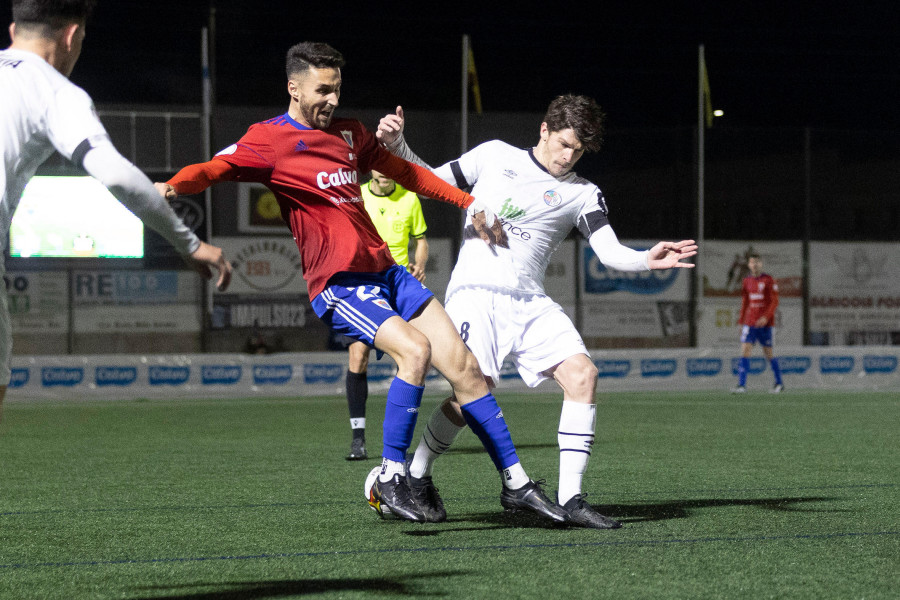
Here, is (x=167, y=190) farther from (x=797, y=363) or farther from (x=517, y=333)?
(x=797, y=363)

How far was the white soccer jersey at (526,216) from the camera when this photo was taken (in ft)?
16.3

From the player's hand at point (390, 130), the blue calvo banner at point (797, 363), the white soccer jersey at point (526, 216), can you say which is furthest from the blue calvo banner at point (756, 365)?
the player's hand at point (390, 130)

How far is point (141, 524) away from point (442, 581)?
71.9 inches

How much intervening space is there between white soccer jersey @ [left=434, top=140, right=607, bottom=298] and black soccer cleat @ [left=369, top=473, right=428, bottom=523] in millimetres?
999

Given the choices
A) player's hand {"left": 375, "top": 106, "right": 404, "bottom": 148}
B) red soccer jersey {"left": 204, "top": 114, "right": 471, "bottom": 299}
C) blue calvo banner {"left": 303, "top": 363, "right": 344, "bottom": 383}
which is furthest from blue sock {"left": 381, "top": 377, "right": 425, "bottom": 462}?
blue calvo banner {"left": 303, "top": 363, "right": 344, "bottom": 383}

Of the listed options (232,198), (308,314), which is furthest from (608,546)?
(232,198)

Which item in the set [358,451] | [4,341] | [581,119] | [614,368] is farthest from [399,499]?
[614,368]

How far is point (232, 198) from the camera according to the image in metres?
21.1

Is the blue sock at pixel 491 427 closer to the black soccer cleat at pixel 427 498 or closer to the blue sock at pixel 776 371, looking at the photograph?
the black soccer cleat at pixel 427 498

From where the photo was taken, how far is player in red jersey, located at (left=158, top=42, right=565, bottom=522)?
14.5 feet

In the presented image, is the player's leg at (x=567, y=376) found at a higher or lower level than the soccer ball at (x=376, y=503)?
higher

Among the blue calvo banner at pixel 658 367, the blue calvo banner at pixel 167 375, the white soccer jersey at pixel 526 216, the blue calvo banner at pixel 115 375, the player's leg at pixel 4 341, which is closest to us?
the player's leg at pixel 4 341

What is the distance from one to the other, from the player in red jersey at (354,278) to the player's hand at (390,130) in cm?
23

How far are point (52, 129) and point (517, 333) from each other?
2476mm
